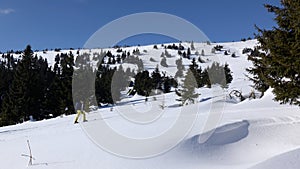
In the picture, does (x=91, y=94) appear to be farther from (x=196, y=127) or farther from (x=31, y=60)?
(x=196, y=127)

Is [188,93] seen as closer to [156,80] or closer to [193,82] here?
[193,82]

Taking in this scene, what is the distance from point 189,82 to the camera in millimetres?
27922

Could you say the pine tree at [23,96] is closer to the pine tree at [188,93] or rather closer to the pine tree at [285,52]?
the pine tree at [188,93]

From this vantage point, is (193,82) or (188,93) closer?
(188,93)

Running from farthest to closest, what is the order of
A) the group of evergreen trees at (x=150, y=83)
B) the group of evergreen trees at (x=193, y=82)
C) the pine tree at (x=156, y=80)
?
the pine tree at (x=156, y=80)
the group of evergreen trees at (x=150, y=83)
the group of evergreen trees at (x=193, y=82)

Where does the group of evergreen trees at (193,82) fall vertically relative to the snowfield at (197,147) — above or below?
above

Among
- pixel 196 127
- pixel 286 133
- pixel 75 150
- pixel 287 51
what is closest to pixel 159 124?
pixel 196 127

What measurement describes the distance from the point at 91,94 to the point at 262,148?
29924mm

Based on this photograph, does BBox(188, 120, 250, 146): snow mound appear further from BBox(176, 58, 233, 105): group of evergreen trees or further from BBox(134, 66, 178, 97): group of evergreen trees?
BBox(134, 66, 178, 97): group of evergreen trees

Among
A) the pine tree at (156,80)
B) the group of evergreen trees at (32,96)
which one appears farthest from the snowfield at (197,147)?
the pine tree at (156,80)

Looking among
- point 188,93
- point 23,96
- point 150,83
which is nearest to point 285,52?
point 188,93

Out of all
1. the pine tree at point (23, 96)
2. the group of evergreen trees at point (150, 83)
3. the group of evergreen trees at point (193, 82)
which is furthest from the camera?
the group of evergreen trees at point (150, 83)

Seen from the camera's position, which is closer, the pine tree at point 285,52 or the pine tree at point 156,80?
the pine tree at point 285,52

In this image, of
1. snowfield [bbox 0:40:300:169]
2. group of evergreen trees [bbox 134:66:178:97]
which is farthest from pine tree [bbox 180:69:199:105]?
group of evergreen trees [bbox 134:66:178:97]
